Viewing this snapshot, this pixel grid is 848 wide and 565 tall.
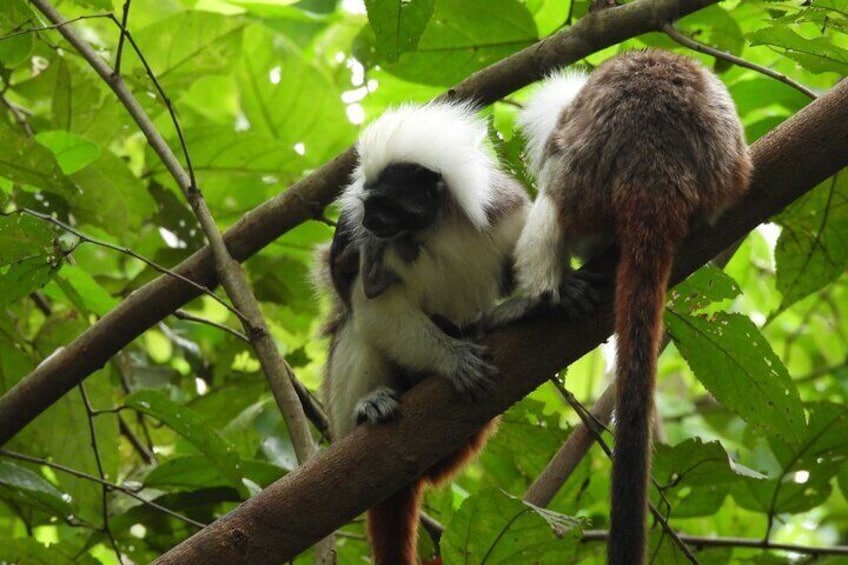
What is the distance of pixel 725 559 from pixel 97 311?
232cm

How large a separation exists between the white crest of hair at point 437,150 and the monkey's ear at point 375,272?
164mm

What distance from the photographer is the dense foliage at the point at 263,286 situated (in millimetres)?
3688

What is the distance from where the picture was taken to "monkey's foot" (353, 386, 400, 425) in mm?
3393

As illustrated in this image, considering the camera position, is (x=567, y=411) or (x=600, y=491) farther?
(x=567, y=411)

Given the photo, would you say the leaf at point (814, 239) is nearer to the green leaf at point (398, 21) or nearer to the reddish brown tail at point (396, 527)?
the reddish brown tail at point (396, 527)

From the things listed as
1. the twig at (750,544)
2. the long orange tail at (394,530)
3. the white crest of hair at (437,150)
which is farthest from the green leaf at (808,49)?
the long orange tail at (394,530)

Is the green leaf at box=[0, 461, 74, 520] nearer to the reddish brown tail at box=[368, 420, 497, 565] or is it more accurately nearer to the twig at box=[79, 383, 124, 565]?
the twig at box=[79, 383, 124, 565]

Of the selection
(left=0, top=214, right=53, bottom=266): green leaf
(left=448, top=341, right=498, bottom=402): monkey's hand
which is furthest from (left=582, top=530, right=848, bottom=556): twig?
(left=0, top=214, right=53, bottom=266): green leaf

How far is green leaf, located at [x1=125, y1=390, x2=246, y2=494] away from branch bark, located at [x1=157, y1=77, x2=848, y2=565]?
0.63 meters

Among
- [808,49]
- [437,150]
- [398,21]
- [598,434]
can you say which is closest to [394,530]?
[598,434]

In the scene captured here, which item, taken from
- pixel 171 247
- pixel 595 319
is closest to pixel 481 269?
pixel 595 319

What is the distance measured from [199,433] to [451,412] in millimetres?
911

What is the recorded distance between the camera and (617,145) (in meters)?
3.37

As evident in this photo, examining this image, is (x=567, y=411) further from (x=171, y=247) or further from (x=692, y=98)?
(x=692, y=98)
